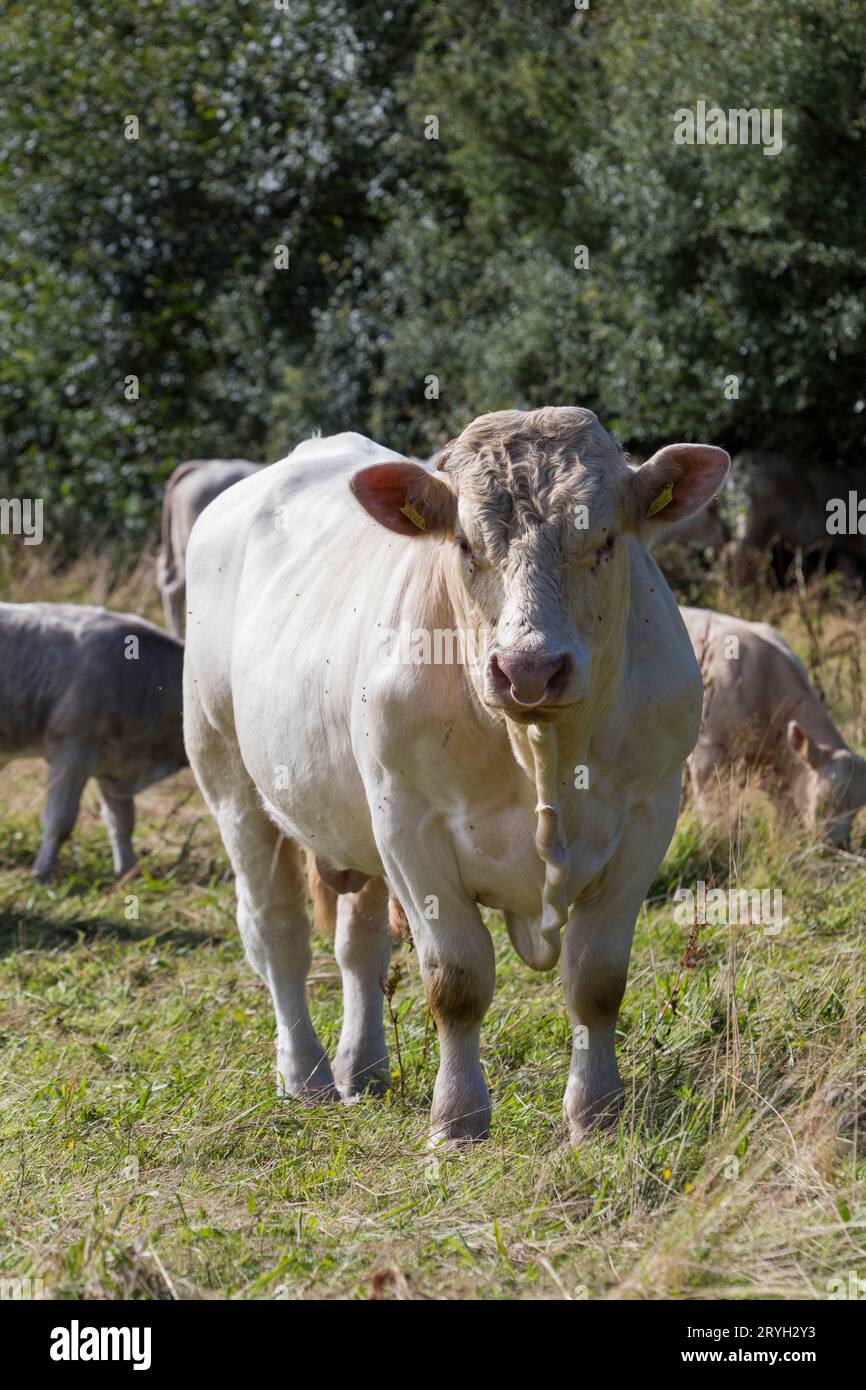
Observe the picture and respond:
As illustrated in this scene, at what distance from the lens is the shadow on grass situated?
7273 millimetres

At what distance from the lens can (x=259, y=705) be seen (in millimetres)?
4973

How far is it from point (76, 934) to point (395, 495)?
4.12 m

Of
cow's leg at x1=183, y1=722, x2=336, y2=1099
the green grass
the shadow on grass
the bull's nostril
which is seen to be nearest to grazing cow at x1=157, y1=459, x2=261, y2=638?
the shadow on grass

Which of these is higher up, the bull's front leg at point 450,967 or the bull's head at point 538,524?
the bull's head at point 538,524

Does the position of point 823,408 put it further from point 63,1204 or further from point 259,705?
point 63,1204

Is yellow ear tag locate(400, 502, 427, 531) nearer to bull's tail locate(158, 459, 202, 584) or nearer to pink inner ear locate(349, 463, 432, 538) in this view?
pink inner ear locate(349, 463, 432, 538)

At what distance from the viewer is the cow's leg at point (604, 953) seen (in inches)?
164

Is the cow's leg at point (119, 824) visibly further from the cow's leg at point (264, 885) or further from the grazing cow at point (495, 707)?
the grazing cow at point (495, 707)

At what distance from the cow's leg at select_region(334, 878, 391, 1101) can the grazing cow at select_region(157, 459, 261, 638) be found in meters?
8.36

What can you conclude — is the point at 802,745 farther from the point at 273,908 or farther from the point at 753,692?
the point at 273,908

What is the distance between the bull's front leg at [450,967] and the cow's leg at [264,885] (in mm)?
1130

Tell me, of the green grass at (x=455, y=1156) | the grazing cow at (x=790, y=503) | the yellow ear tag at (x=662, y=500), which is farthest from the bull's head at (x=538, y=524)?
the grazing cow at (x=790, y=503)

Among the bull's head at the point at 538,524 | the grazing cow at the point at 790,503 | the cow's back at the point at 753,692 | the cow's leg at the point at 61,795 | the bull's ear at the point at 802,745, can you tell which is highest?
the grazing cow at the point at 790,503
